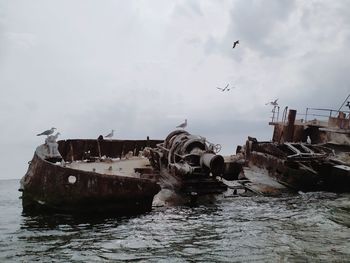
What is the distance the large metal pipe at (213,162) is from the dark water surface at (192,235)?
1136 millimetres

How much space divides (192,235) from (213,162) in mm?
3475

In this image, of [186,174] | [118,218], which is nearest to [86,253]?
[118,218]

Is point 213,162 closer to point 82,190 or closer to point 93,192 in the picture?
point 93,192

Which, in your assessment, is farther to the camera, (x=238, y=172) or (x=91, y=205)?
(x=238, y=172)

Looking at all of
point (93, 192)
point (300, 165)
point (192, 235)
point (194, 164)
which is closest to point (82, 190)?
point (93, 192)

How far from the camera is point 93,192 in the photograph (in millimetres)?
10406

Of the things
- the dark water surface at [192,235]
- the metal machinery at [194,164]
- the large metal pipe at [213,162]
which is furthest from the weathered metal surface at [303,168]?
the large metal pipe at [213,162]

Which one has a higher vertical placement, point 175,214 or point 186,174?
point 186,174

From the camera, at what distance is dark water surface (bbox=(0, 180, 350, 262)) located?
7340mm

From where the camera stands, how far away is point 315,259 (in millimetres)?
7008

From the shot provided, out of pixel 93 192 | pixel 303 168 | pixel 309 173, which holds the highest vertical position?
pixel 303 168

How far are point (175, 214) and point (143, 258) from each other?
150 inches

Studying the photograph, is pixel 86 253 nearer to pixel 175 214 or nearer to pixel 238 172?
pixel 175 214

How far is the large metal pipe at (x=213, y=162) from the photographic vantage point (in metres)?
11.9
